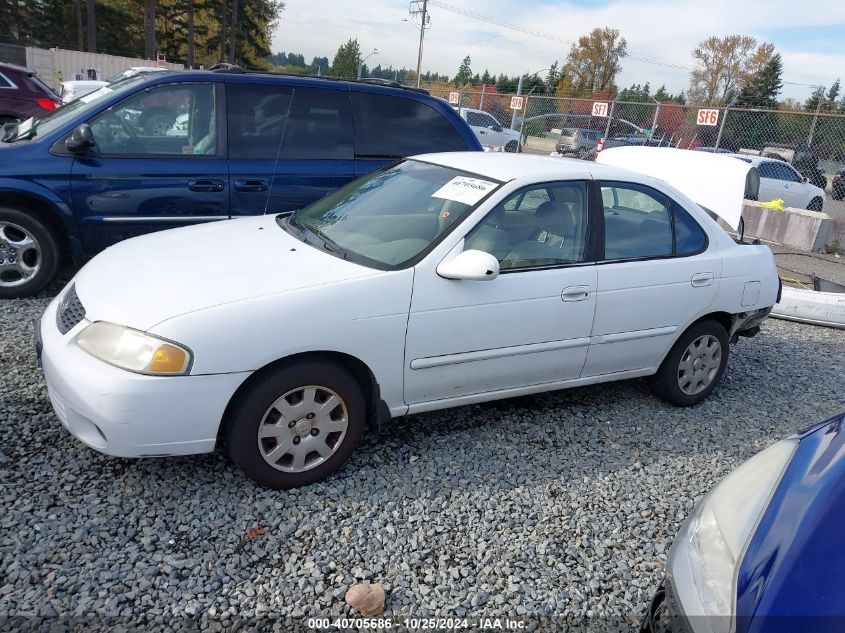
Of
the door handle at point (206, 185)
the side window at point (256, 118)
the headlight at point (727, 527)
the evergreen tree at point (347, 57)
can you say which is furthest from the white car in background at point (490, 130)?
the evergreen tree at point (347, 57)

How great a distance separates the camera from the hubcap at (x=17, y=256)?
4.95 metres

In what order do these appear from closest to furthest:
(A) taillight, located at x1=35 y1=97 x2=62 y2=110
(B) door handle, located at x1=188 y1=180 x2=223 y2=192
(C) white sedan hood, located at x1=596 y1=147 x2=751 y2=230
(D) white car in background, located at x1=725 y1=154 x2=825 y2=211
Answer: (B) door handle, located at x1=188 y1=180 x2=223 y2=192
(C) white sedan hood, located at x1=596 y1=147 x2=751 y2=230
(A) taillight, located at x1=35 y1=97 x2=62 y2=110
(D) white car in background, located at x1=725 y1=154 x2=825 y2=211

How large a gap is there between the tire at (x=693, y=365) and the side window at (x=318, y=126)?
10.6 ft

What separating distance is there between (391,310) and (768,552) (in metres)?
1.85

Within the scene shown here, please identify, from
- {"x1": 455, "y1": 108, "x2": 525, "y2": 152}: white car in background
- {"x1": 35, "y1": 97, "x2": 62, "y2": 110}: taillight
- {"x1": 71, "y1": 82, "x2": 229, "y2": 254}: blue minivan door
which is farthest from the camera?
{"x1": 455, "y1": 108, "x2": 525, "y2": 152}: white car in background

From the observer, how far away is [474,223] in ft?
11.1

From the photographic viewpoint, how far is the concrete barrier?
1059 cm

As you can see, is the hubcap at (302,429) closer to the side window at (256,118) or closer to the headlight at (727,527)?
the headlight at (727,527)

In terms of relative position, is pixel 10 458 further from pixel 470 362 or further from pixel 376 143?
pixel 376 143

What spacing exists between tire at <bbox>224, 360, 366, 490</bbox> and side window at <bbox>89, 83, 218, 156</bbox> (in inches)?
124

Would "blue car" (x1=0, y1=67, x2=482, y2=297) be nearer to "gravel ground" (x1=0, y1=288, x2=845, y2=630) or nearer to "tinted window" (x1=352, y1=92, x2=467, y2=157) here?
"tinted window" (x1=352, y1=92, x2=467, y2=157)

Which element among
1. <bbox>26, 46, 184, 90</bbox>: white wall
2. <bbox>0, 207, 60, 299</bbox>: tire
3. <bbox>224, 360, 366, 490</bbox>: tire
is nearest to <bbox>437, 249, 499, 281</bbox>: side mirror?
<bbox>224, 360, 366, 490</bbox>: tire

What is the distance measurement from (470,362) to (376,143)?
320 cm

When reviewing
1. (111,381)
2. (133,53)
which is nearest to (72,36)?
(133,53)
